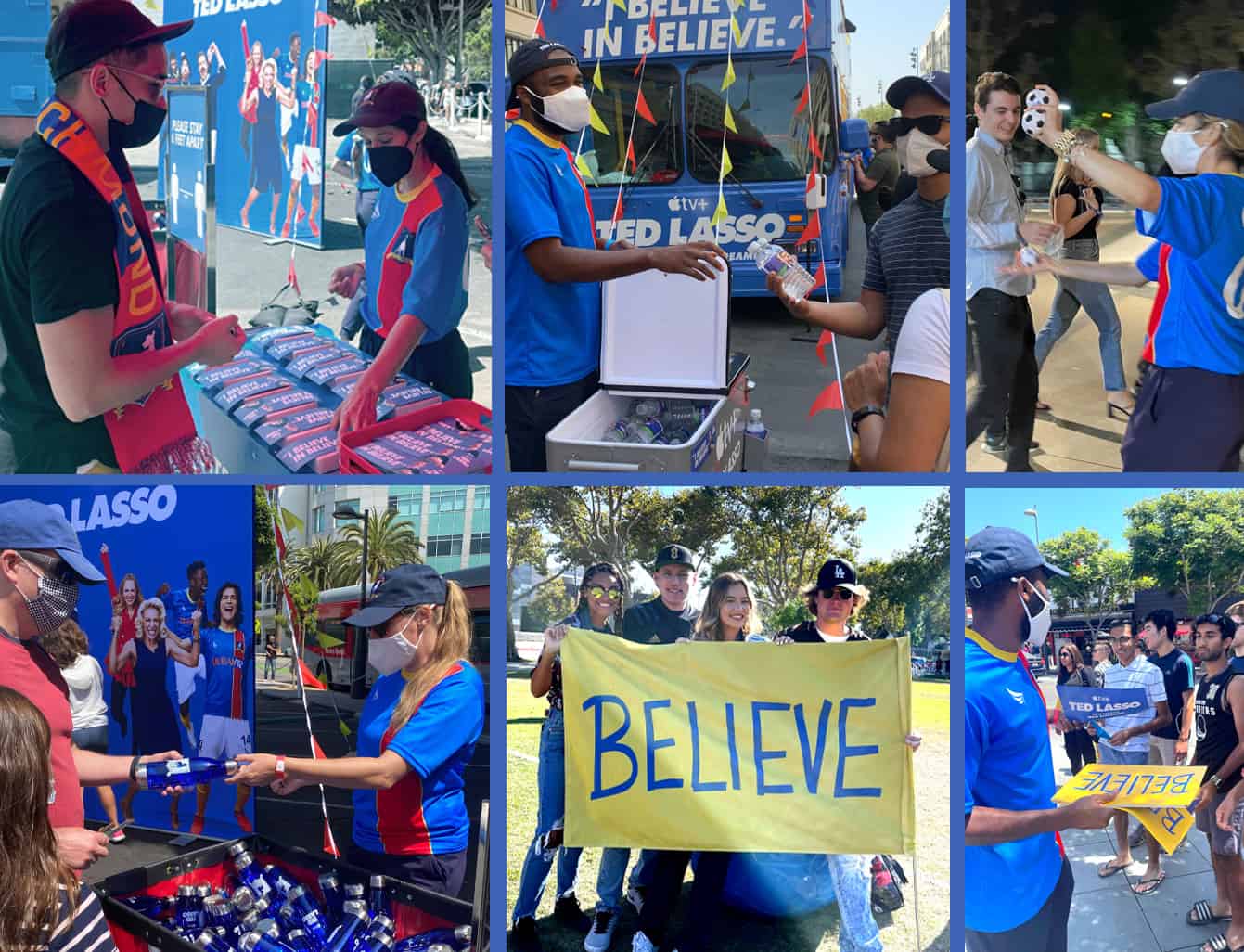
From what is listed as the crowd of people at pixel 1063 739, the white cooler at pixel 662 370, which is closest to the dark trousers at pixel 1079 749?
the crowd of people at pixel 1063 739

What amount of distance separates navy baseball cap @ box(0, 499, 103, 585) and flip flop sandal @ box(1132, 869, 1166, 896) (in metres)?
3.59

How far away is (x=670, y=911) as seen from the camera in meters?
4.22

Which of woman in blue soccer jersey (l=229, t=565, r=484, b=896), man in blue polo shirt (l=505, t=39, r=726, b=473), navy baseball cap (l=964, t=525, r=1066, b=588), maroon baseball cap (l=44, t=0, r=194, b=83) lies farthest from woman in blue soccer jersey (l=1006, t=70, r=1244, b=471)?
maroon baseball cap (l=44, t=0, r=194, b=83)

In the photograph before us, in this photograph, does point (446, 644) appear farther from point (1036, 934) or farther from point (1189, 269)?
point (1189, 269)

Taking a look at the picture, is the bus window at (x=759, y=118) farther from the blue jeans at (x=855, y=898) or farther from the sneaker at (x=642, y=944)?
the sneaker at (x=642, y=944)

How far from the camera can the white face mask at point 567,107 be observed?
4.05 m

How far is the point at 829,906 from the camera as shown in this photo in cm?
415

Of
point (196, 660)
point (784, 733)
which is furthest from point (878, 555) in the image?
point (196, 660)

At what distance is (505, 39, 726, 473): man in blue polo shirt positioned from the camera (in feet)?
13.3

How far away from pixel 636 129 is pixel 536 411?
3.23 ft

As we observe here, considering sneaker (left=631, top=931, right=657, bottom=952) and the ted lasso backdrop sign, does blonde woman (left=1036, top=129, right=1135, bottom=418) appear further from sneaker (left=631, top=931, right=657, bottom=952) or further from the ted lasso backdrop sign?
sneaker (left=631, top=931, right=657, bottom=952)

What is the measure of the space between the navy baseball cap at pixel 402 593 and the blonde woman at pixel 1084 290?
2.07 meters

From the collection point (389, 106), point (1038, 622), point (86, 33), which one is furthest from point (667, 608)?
point (86, 33)

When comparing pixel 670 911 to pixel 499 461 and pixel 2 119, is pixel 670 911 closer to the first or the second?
pixel 499 461
